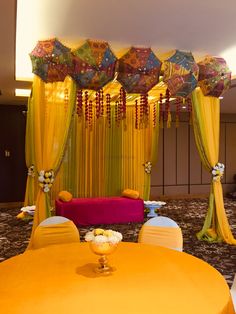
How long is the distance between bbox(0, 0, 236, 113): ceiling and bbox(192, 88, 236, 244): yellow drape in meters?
0.94

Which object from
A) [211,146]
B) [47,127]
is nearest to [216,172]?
[211,146]

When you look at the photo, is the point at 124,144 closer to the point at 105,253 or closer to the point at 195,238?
the point at 195,238

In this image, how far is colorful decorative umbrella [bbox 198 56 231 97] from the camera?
523 cm

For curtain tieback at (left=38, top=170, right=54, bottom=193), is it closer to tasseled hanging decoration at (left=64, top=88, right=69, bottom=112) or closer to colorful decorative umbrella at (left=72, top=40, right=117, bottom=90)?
tasseled hanging decoration at (left=64, top=88, right=69, bottom=112)

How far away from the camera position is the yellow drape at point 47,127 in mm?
4918

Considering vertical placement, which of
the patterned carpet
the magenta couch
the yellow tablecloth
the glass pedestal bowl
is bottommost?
the patterned carpet

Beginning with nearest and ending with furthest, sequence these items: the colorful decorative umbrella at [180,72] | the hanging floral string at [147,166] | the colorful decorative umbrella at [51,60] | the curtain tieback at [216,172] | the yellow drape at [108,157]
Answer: the colorful decorative umbrella at [51,60]
the colorful decorative umbrella at [180,72]
the curtain tieback at [216,172]
the yellow drape at [108,157]
the hanging floral string at [147,166]

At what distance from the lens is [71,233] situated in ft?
11.8

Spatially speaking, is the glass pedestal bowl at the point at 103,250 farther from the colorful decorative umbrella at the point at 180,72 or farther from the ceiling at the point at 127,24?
the colorful decorative umbrella at the point at 180,72

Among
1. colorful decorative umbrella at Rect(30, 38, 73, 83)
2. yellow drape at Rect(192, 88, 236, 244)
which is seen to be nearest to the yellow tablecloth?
colorful decorative umbrella at Rect(30, 38, 73, 83)

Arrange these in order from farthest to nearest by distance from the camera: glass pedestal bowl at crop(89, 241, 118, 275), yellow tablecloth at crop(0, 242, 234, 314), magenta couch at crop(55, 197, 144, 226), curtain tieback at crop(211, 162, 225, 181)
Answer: magenta couch at crop(55, 197, 144, 226), curtain tieback at crop(211, 162, 225, 181), glass pedestal bowl at crop(89, 241, 118, 275), yellow tablecloth at crop(0, 242, 234, 314)

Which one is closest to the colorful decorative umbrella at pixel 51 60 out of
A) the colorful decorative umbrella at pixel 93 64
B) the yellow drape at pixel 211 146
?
the colorful decorative umbrella at pixel 93 64

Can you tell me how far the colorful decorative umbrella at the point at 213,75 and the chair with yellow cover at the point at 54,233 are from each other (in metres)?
3.18

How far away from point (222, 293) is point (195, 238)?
4.25 m
